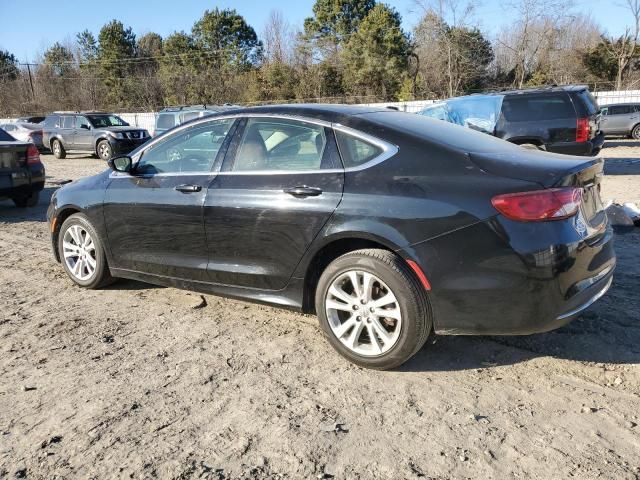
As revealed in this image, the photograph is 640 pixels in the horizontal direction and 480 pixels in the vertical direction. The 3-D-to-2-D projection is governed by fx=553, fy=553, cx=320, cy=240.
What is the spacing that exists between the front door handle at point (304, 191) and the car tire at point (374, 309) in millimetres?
446

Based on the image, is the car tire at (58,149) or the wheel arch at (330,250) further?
the car tire at (58,149)

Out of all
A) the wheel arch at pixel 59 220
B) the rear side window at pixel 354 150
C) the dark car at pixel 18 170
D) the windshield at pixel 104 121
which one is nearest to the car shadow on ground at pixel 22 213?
the dark car at pixel 18 170

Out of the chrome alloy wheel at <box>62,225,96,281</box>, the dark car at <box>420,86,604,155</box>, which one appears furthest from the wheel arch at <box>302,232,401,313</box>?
the dark car at <box>420,86,604,155</box>

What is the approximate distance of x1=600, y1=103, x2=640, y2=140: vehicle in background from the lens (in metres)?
20.3

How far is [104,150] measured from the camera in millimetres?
18719

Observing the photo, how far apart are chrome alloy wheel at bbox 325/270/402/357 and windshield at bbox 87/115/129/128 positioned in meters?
18.2

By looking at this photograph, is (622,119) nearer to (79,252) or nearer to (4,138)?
(4,138)

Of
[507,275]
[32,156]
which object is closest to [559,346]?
[507,275]

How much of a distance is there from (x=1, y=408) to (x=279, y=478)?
1.70 m

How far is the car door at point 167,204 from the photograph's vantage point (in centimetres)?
414

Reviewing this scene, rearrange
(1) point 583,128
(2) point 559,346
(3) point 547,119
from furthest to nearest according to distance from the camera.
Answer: (3) point 547,119, (1) point 583,128, (2) point 559,346

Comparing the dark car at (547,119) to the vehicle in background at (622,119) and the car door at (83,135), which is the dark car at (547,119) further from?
the car door at (83,135)

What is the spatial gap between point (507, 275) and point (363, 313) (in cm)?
89

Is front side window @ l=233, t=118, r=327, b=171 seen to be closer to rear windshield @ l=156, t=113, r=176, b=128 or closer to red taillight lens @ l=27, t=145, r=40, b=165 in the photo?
red taillight lens @ l=27, t=145, r=40, b=165
